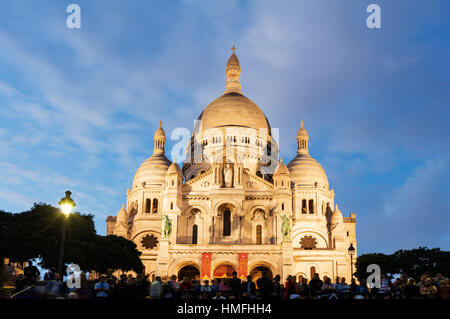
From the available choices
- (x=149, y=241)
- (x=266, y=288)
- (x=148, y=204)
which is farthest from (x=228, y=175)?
(x=266, y=288)

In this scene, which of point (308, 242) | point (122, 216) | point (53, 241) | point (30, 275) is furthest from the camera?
point (122, 216)

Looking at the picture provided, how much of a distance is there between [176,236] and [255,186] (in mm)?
11906

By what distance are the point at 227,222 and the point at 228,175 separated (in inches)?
234

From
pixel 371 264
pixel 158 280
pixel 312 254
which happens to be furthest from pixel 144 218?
pixel 158 280

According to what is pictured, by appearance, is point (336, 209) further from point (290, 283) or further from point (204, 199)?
point (290, 283)

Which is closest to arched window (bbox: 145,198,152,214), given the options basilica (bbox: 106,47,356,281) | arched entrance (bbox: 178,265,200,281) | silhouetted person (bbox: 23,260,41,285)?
basilica (bbox: 106,47,356,281)

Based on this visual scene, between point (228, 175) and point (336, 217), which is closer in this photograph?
point (228, 175)

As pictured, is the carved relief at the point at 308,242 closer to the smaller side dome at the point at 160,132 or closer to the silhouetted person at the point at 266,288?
the smaller side dome at the point at 160,132

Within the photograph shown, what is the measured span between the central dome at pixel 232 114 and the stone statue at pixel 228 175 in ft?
51.3

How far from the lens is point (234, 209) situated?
6600 cm

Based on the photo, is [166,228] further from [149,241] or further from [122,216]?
Answer: [122,216]

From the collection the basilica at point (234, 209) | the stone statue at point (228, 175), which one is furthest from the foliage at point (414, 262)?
the stone statue at point (228, 175)

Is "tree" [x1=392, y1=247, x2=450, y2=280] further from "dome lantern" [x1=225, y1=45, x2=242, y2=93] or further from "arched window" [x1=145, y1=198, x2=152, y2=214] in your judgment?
"dome lantern" [x1=225, y1=45, x2=242, y2=93]

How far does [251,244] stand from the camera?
62375 millimetres
